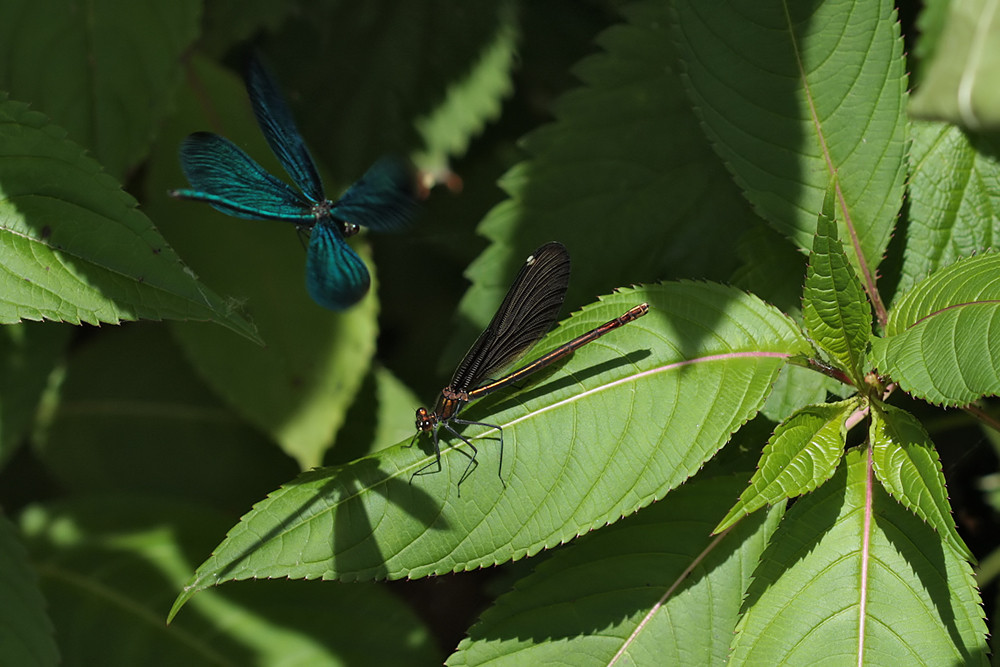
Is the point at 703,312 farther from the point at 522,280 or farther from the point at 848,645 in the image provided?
the point at 848,645

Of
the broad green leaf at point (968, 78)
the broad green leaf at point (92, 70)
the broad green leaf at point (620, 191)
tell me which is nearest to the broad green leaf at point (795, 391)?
the broad green leaf at point (620, 191)

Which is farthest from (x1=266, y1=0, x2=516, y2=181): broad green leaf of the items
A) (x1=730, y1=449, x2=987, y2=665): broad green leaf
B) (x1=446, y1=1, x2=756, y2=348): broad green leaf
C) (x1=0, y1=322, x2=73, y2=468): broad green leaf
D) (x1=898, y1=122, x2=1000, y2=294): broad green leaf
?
(x1=730, y1=449, x2=987, y2=665): broad green leaf

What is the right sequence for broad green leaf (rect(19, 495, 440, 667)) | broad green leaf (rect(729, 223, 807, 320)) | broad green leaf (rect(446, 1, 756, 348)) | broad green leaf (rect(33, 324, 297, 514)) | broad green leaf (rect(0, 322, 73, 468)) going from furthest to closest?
broad green leaf (rect(33, 324, 297, 514)), broad green leaf (rect(0, 322, 73, 468)), broad green leaf (rect(19, 495, 440, 667)), broad green leaf (rect(446, 1, 756, 348)), broad green leaf (rect(729, 223, 807, 320))

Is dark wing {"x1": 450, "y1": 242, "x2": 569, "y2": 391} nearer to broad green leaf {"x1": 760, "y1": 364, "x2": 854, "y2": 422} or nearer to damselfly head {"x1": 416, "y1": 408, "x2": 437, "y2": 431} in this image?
damselfly head {"x1": 416, "y1": 408, "x2": 437, "y2": 431}

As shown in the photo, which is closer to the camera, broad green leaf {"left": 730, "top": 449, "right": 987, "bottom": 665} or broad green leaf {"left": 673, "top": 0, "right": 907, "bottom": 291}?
broad green leaf {"left": 730, "top": 449, "right": 987, "bottom": 665}

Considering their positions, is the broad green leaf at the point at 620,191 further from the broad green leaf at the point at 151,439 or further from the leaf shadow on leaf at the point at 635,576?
the broad green leaf at the point at 151,439

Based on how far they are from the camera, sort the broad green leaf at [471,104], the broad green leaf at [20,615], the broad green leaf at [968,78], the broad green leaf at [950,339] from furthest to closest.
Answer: the broad green leaf at [471,104], the broad green leaf at [20,615], the broad green leaf at [950,339], the broad green leaf at [968,78]
